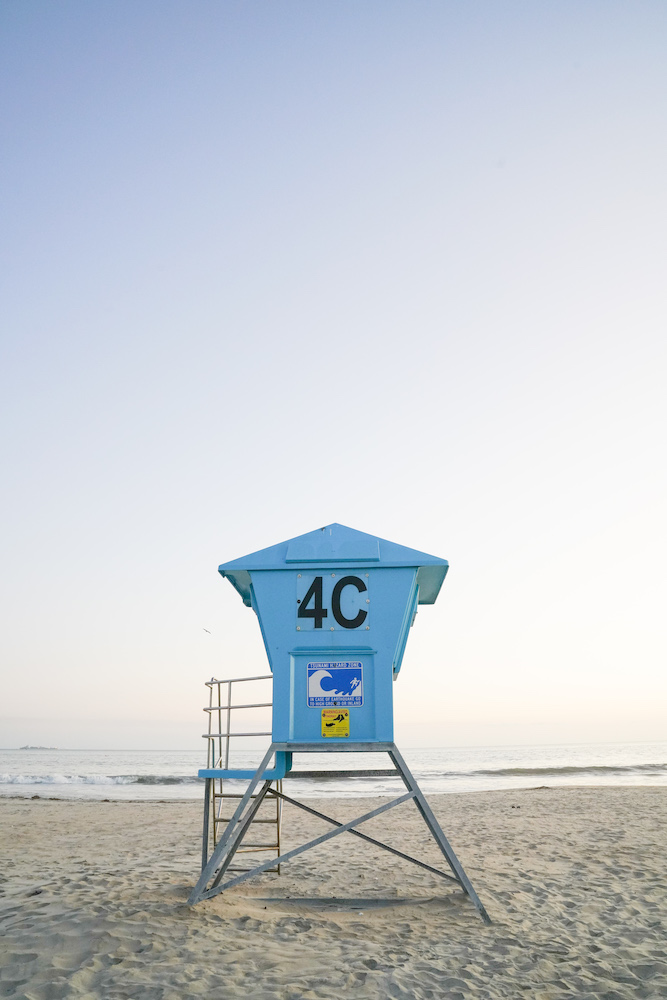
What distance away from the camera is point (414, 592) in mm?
7051

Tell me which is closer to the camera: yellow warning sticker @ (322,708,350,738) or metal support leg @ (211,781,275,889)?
yellow warning sticker @ (322,708,350,738)

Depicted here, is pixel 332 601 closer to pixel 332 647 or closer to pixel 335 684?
pixel 332 647

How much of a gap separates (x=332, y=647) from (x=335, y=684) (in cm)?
37

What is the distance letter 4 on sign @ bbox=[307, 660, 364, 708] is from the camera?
670cm

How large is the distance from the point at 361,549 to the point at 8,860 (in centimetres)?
825

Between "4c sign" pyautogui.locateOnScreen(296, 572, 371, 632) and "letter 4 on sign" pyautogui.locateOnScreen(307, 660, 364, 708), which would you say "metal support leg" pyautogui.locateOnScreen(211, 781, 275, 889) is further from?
"4c sign" pyautogui.locateOnScreen(296, 572, 371, 632)

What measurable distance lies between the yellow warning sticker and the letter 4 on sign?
0.05m

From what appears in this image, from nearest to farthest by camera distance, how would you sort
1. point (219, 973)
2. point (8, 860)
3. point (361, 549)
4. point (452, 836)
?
point (219, 973) → point (361, 549) → point (8, 860) → point (452, 836)

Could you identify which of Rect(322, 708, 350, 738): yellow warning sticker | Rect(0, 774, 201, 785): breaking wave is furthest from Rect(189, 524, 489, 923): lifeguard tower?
Rect(0, 774, 201, 785): breaking wave

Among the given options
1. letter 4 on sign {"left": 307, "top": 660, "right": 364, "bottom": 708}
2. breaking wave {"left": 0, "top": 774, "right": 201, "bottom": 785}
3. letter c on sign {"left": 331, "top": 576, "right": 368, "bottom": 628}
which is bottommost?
breaking wave {"left": 0, "top": 774, "right": 201, "bottom": 785}

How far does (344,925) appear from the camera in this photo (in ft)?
20.9

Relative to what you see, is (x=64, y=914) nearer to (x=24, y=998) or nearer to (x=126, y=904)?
(x=126, y=904)

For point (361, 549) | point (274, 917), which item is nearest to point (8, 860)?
point (274, 917)

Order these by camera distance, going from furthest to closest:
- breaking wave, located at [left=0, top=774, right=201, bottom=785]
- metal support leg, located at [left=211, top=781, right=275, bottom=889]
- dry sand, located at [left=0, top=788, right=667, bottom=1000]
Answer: breaking wave, located at [left=0, top=774, right=201, bottom=785], metal support leg, located at [left=211, top=781, right=275, bottom=889], dry sand, located at [left=0, top=788, right=667, bottom=1000]
